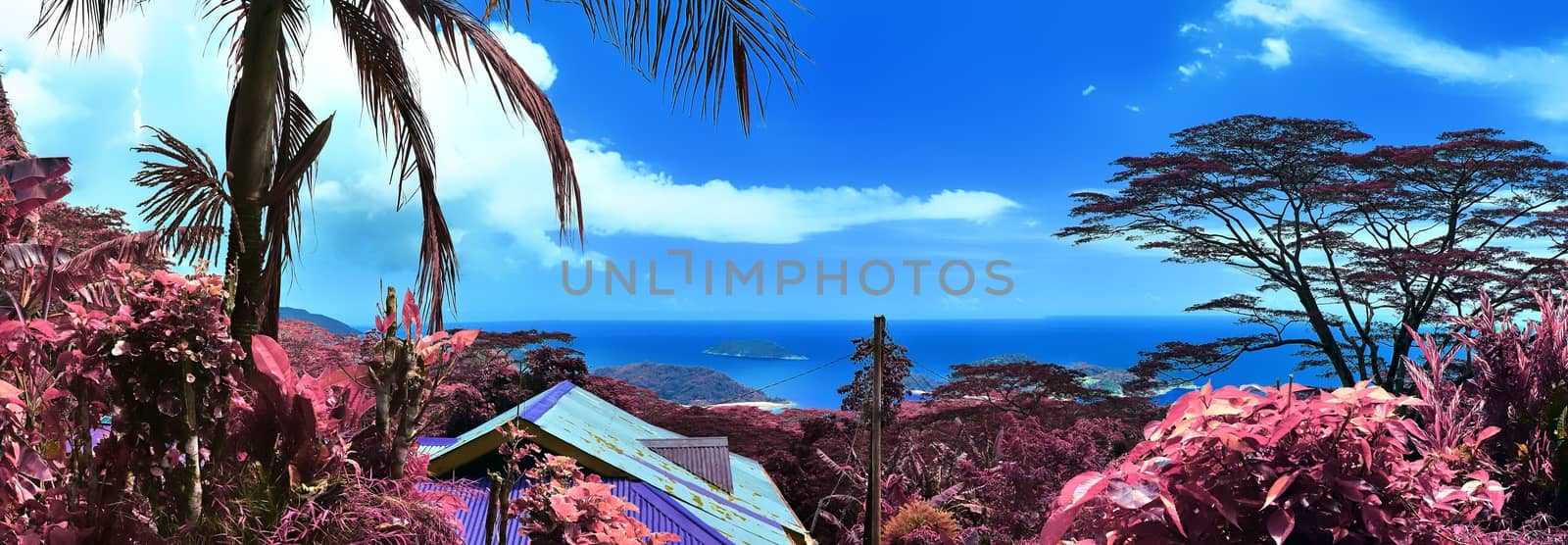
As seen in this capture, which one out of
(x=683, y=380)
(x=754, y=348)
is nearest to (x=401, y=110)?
(x=683, y=380)

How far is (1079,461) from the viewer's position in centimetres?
660

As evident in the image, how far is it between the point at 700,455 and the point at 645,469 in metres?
1.90

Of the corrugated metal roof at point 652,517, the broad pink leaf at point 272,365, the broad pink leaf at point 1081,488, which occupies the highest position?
the broad pink leaf at point 272,365

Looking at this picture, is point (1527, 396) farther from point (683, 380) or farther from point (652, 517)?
point (683, 380)

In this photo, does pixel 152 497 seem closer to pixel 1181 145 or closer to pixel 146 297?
pixel 146 297

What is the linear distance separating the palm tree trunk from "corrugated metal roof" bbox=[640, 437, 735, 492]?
464 cm

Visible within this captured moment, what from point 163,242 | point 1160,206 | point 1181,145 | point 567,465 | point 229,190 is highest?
point 1181,145

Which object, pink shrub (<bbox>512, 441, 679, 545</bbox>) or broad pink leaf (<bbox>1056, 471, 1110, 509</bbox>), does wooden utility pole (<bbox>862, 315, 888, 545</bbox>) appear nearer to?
pink shrub (<bbox>512, 441, 679, 545</bbox>)

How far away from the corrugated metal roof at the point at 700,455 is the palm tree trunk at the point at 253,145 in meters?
4.64

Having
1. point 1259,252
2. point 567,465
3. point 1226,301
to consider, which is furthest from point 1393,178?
point 567,465

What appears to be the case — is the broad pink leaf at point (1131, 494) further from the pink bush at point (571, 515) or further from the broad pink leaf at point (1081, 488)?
the pink bush at point (571, 515)

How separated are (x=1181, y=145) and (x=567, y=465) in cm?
1351

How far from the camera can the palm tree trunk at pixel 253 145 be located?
254 centimetres

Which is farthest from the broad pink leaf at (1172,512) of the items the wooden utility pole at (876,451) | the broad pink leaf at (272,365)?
the wooden utility pole at (876,451)
